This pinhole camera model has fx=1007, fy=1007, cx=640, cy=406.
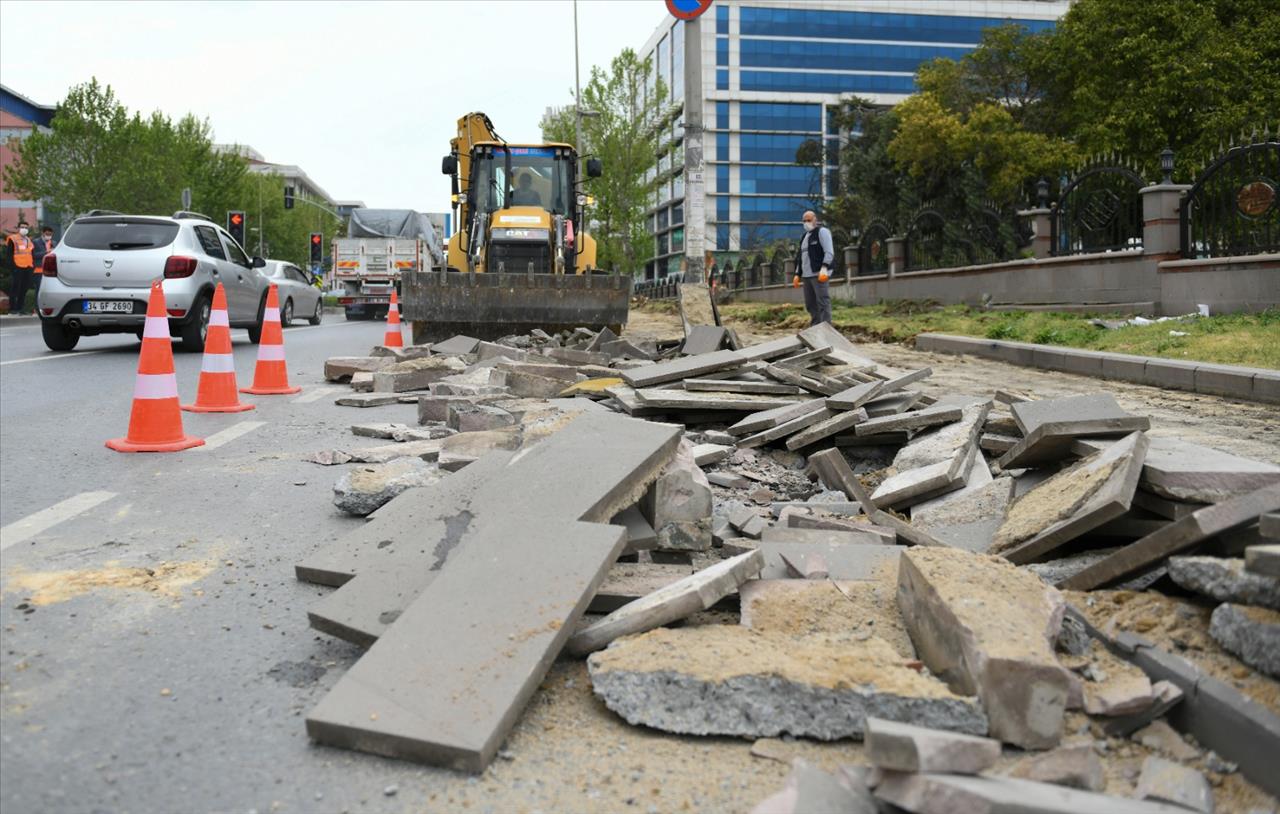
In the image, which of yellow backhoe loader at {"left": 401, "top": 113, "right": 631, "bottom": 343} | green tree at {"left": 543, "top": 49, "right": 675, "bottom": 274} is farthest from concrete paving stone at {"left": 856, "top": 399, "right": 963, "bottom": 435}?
green tree at {"left": 543, "top": 49, "right": 675, "bottom": 274}

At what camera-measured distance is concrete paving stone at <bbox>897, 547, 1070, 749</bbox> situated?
7.46ft

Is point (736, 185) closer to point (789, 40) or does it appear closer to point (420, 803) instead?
point (789, 40)

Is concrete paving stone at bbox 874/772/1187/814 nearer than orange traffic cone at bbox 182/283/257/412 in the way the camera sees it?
Yes

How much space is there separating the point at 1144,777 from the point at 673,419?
465 cm

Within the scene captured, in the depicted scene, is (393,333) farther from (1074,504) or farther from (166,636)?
(1074,504)

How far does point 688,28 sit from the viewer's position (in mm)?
14703

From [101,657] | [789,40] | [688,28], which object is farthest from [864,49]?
[101,657]

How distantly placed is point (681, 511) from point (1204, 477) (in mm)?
1769

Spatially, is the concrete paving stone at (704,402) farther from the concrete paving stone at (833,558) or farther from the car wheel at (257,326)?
the car wheel at (257,326)

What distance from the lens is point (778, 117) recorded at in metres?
90.4

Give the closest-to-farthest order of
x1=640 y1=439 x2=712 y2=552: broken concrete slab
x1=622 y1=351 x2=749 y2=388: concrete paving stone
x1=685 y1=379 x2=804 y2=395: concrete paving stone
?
1. x1=640 y1=439 x2=712 y2=552: broken concrete slab
2. x1=685 y1=379 x2=804 y2=395: concrete paving stone
3. x1=622 y1=351 x2=749 y2=388: concrete paving stone

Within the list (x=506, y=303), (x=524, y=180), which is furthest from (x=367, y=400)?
(x=524, y=180)

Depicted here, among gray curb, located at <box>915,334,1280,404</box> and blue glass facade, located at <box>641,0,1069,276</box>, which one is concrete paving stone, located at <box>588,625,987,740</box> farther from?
blue glass facade, located at <box>641,0,1069,276</box>

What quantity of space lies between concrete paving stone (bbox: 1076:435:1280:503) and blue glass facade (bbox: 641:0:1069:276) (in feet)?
282
